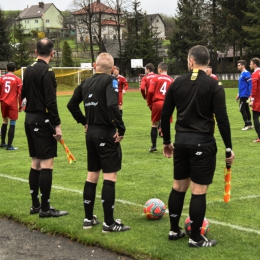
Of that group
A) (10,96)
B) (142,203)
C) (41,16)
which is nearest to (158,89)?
(10,96)

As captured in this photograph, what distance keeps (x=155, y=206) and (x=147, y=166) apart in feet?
13.5

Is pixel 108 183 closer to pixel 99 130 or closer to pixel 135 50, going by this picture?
pixel 99 130

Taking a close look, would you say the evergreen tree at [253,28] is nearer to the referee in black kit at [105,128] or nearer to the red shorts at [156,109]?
the red shorts at [156,109]

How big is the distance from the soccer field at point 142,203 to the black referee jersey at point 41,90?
1.46 meters

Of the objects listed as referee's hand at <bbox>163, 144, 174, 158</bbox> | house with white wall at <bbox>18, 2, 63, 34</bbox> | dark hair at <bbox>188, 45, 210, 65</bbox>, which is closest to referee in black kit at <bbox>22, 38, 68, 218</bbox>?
referee's hand at <bbox>163, 144, 174, 158</bbox>

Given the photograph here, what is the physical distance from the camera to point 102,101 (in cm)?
584

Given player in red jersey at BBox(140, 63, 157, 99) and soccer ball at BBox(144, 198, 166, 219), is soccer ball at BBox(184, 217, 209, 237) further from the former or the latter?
player in red jersey at BBox(140, 63, 157, 99)

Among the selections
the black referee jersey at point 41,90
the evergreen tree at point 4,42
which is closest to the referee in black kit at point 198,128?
the black referee jersey at point 41,90

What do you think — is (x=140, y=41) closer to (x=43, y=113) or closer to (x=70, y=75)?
(x=70, y=75)

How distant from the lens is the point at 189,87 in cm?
520

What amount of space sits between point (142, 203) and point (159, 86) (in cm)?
515

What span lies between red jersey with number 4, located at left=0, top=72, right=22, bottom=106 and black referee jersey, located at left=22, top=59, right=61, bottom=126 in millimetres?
6687

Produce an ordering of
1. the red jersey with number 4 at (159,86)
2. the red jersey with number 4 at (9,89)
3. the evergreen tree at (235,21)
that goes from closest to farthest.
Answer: the red jersey with number 4 at (159,86)
the red jersey with number 4 at (9,89)
the evergreen tree at (235,21)

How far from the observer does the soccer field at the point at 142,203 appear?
532 cm
